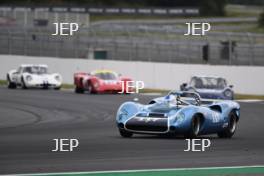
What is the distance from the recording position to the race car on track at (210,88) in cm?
3294

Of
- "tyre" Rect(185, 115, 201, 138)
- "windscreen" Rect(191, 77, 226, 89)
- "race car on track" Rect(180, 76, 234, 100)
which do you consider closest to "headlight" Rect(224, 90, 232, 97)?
"race car on track" Rect(180, 76, 234, 100)

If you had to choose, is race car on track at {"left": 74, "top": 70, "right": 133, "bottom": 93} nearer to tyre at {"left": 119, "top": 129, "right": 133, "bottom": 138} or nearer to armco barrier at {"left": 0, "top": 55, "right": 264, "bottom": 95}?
armco barrier at {"left": 0, "top": 55, "right": 264, "bottom": 95}

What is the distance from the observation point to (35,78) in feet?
133

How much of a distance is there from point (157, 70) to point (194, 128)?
72.2 feet

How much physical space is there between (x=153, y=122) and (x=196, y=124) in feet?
3.00

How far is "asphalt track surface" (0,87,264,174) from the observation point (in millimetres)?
14273

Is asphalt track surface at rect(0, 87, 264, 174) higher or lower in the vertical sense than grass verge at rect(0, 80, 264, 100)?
higher

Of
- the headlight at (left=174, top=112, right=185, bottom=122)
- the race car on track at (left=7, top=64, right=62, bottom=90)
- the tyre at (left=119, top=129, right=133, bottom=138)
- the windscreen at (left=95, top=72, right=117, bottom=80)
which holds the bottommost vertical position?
the race car on track at (left=7, top=64, right=62, bottom=90)

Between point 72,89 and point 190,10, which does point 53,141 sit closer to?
point 72,89

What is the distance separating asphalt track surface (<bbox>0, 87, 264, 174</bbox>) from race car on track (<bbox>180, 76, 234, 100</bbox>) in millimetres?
3839

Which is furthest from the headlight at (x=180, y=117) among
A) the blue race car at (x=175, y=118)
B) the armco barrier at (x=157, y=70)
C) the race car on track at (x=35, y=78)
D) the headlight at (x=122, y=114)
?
the race car on track at (x=35, y=78)

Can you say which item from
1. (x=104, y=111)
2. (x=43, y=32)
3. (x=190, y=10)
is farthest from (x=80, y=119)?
(x=190, y=10)

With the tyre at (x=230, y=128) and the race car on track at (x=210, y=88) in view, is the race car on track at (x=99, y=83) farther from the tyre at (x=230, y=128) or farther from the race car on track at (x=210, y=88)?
the tyre at (x=230, y=128)

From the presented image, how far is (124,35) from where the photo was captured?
4947 cm
